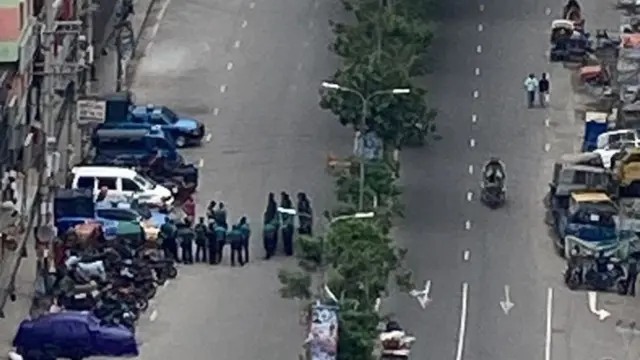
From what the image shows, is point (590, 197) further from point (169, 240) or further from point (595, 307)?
point (169, 240)

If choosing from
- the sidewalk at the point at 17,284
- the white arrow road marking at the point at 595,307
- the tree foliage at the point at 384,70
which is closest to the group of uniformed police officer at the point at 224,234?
the sidewalk at the point at 17,284

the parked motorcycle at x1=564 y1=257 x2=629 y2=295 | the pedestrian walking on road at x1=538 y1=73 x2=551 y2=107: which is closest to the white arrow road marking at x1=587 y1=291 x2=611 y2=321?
the parked motorcycle at x1=564 y1=257 x2=629 y2=295

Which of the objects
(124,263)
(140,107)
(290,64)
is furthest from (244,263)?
(290,64)

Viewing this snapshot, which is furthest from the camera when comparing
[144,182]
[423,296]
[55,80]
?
[55,80]

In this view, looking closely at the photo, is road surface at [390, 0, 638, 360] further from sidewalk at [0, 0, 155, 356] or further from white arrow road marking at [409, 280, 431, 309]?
sidewalk at [0, 0, 155, 356]

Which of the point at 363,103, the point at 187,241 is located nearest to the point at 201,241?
the point at 187,241

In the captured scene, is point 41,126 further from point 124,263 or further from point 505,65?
point 505,65

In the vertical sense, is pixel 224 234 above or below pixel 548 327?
above
